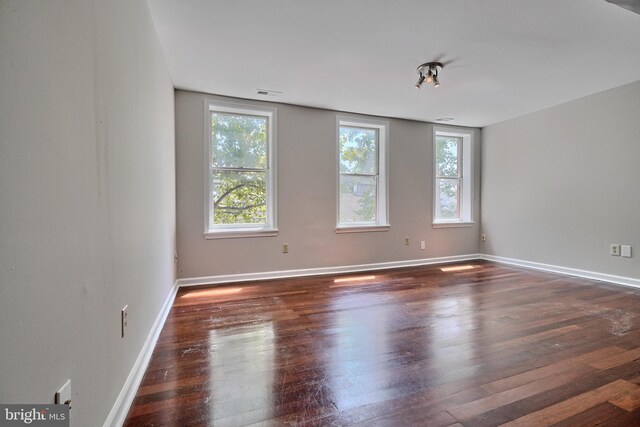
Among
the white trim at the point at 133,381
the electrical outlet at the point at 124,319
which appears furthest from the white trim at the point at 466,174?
the electrical outlet at the point at 124,319

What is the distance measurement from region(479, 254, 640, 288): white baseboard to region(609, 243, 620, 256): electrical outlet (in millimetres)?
277

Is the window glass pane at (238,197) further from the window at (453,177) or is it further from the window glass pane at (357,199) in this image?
the window at (453,177)

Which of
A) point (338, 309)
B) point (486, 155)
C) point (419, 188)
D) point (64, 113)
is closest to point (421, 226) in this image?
point (419, 188)

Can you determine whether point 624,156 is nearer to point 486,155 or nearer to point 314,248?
point 486,155

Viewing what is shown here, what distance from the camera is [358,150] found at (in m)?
4.57

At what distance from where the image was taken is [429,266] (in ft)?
15.7

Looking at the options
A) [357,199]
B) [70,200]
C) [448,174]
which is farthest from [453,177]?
[70,200]

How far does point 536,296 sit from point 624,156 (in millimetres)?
2071

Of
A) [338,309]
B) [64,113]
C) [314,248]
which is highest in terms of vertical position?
[64,113]

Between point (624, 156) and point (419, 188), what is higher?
point (624, 156)

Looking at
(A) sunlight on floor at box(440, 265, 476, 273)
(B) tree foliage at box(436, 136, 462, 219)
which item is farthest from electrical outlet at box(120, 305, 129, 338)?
(B) tree foliage at box(436, 136, 462, 219)

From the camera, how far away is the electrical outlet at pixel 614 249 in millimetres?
3590

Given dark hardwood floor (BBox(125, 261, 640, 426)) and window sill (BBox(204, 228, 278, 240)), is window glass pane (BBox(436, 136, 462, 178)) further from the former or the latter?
window sill (BBox(204, 228, 278, 240))

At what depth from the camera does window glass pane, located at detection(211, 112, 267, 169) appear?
3.77 m
